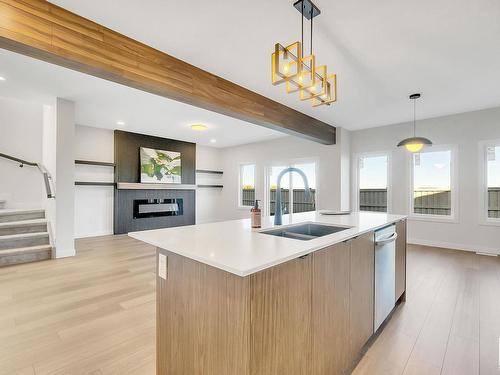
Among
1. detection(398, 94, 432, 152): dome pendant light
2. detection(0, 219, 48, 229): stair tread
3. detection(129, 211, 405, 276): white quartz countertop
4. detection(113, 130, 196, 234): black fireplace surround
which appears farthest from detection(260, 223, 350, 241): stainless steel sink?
detection(113, 130, 196, 234): black fireplace surround

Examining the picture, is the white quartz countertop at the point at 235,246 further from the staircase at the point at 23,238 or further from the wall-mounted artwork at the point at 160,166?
the wall-mounted artwork at the point at 160,166

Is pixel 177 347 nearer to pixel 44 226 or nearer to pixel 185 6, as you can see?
pixel 185 6

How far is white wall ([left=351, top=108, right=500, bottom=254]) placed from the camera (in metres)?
4.52

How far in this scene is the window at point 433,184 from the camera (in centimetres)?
497

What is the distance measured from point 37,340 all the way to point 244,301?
2014 millimetres

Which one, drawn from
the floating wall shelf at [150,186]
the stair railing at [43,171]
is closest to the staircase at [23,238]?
the stair railing at [43,171]

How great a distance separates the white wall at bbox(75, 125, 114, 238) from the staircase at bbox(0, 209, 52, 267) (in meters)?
1.15

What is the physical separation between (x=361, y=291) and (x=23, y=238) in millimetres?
4956

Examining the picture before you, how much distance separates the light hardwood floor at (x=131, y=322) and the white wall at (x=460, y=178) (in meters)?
1.16

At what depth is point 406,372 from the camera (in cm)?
161

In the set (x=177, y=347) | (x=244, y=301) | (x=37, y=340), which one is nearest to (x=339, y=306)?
(x=244, y=301)

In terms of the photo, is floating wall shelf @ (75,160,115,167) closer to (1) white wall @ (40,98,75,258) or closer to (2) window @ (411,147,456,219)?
(1) white wall @ (40,98,75,258)

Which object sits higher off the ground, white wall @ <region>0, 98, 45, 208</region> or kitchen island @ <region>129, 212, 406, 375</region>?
white wall @ <region>0, 98, 45, 208</region>

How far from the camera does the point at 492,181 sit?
453cm
